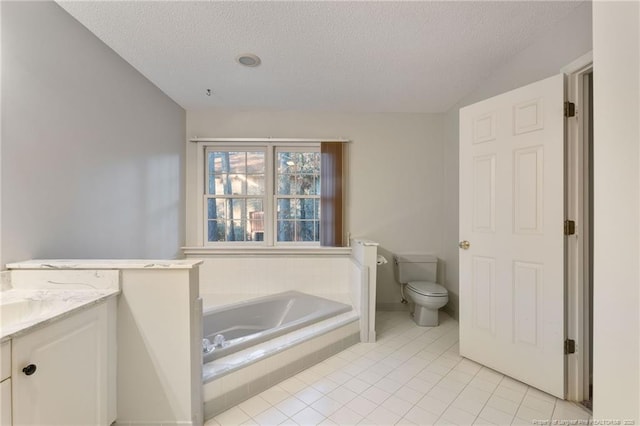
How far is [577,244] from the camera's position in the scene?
5.07 feet

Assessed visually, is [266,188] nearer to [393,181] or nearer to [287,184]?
[287,184]

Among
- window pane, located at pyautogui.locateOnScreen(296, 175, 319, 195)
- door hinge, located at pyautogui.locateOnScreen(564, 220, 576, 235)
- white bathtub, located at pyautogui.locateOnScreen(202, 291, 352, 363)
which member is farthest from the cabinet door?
door hinge, located at pyautogui.locateOnScreen(564, 220, 576, 235)

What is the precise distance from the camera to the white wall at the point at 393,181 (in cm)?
307

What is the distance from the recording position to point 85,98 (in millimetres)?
1664

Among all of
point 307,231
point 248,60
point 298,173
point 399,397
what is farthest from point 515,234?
point 248,60

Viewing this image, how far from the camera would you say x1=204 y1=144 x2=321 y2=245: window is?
10.1ft

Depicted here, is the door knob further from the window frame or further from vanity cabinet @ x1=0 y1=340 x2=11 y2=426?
the window frame

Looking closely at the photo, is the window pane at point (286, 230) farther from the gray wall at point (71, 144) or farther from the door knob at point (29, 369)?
the door knob at point (29, 369)

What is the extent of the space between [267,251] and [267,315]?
701 millimetres

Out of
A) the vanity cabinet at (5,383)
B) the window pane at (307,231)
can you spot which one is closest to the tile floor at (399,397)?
the vanity cabinet at (5,383)

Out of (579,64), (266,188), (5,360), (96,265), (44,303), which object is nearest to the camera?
(5,360)

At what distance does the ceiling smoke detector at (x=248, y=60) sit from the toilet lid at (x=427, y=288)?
2.52 metres
